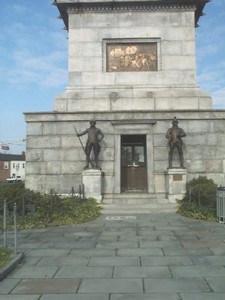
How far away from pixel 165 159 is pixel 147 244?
10.2 meters

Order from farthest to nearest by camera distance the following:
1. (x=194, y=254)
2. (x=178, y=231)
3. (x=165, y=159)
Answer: (x=165, y=159), (x=178, y=231), (x=194, y=254)

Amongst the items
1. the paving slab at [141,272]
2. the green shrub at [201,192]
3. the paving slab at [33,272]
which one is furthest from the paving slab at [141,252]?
the green shrub at [201,192]

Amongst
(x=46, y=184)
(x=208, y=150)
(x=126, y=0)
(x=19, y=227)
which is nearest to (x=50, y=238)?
(x=19, y=227)

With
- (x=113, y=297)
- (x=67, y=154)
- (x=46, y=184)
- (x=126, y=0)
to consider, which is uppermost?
(x=126, y=0)

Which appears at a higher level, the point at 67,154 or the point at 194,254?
the point at 67,154

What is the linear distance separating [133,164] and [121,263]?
13410 mm

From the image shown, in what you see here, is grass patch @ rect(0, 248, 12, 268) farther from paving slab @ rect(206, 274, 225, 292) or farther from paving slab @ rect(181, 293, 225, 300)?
paving slab @ rect(206, 274, 225, 292)

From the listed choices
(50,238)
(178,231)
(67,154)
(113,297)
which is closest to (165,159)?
(67,154)

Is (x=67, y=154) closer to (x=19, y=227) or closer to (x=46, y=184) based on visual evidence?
(x=46, y=184)

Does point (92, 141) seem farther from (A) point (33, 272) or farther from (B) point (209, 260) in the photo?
(A) point (33, 272)

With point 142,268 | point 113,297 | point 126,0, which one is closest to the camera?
point 113,297

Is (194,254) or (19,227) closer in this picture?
(194,254)

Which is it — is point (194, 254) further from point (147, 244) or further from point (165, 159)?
point (165, 159)

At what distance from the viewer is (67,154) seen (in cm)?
2175
